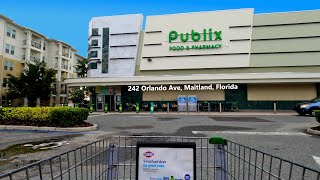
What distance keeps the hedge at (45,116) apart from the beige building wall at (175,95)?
1886 cm

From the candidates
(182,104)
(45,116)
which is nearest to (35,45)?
(182,104)

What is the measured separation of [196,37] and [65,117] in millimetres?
24908

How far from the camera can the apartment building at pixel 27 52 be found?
40281 millimetres

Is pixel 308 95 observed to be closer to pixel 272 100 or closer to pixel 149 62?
pixel 272 100

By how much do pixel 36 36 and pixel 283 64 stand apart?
159 feet

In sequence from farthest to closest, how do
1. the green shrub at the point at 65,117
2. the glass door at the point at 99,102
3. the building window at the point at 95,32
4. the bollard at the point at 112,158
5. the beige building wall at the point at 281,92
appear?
the building window at the point at 95,32, the glass door at the point at 99,102, the beige building wall at the point at 281,92, the green shrub at the point at 65,117, the bollard at the point at 112,158

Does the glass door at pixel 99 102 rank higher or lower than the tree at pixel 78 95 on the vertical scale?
lower

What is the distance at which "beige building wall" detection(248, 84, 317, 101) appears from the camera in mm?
29625

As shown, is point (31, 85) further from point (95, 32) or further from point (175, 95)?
point (175, 95)

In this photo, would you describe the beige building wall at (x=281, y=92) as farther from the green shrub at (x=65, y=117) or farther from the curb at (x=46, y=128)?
the green shrub at (x=65, y=117)

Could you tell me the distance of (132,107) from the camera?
106 ft

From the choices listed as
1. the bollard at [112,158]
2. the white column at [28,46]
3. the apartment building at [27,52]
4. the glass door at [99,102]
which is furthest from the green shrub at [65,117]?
the white column at [28,46]

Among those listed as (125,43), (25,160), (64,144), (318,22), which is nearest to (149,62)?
(125,43)

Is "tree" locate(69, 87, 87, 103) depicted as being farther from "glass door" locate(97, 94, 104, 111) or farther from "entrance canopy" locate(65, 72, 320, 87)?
"entrance canopy" locate(65, 72, 320, 87)
